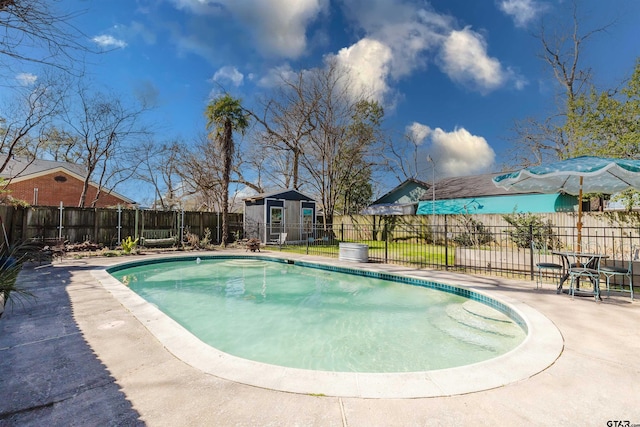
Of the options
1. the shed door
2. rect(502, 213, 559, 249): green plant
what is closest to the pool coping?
rect(502, 213, 559, 249): green plant

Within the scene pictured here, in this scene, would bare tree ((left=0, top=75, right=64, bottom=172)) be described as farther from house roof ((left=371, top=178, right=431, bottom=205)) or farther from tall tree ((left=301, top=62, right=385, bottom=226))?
house roof ((left=371, top=178, right=431, bottom=205))

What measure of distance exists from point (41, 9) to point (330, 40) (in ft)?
58.3

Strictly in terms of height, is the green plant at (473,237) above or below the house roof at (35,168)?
below

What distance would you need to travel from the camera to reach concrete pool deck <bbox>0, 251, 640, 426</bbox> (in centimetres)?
192

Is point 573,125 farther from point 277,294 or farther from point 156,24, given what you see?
point 156,24

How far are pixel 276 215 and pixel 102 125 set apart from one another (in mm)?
12866

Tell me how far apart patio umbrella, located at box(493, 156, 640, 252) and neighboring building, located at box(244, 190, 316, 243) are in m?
11.2

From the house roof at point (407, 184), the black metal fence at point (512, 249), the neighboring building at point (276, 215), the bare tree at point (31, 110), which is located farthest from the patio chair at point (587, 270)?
the bare tree at point (31, 110)

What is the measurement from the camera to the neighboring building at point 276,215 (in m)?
16.1

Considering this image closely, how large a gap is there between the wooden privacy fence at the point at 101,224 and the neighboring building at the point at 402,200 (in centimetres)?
1105

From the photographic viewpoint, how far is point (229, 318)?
17.5 ft

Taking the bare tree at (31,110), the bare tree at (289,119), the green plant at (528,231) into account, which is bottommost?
the green plant at (528,231)

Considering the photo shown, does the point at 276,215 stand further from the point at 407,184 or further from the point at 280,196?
the point at 407,184

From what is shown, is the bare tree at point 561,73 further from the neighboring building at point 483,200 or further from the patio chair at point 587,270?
the patio chair at point 587,270
